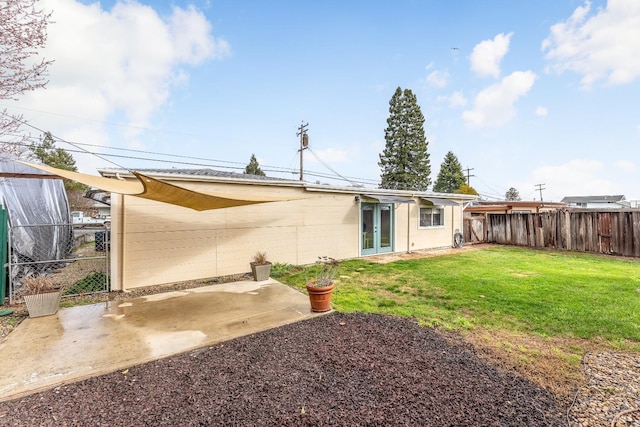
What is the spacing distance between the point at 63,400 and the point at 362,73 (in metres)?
12.7

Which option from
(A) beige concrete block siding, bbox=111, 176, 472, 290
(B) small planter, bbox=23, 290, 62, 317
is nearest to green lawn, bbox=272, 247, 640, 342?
(A) beige concrete block siding, bbox=111, 176, 472, 290

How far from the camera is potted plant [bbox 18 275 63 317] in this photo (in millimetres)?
4125

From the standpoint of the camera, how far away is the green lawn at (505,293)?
3.92 metres

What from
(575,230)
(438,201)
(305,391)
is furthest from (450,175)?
(305,391)

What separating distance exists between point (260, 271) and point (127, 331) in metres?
2.96

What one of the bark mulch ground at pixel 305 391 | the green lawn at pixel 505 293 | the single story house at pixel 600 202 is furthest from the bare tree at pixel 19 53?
the single story house at pixel 600 202

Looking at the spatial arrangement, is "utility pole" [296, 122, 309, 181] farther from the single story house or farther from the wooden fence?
the single story house

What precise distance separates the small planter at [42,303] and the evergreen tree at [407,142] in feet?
86.9

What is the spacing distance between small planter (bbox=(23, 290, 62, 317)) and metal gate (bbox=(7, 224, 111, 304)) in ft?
2.34

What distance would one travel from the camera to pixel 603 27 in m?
7.44

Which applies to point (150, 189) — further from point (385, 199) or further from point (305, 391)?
point (385, 199)

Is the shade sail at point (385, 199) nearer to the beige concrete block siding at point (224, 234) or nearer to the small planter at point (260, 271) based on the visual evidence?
the beige concrete block siding at point (224, 234)

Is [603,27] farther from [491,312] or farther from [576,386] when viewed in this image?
[576,386]

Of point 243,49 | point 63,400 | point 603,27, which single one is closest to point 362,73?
point 243,49
